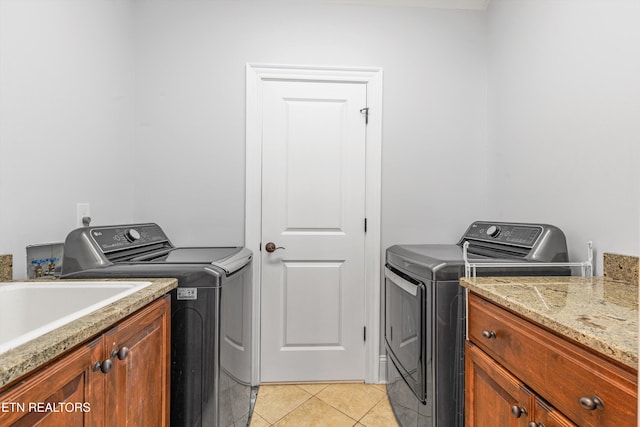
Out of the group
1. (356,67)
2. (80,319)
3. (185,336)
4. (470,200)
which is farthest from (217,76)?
(470,200)

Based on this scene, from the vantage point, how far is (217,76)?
2.13 meters

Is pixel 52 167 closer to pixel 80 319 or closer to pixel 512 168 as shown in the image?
pixel 80 319

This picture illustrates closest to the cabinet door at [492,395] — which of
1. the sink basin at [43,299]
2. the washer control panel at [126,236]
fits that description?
the sink basin at [43,299]

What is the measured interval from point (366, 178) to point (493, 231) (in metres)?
0.83

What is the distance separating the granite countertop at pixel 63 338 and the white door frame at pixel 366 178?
1.10m

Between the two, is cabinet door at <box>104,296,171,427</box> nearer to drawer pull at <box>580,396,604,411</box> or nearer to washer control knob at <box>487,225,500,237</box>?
drawer pull at <box>580,396,604,411</box>

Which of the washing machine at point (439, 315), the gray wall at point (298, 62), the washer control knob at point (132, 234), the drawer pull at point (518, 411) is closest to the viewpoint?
the drawer pull at point (518, 411)

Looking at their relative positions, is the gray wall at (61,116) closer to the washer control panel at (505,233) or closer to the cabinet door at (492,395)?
the cabinet door at (492,395)

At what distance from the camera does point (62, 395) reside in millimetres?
708

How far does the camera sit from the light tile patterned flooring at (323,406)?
5.81 feet

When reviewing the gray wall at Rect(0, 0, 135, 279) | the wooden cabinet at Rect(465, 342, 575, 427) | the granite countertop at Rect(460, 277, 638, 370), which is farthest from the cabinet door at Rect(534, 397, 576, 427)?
the gray wall at Rect(0, 0, 135, 279)

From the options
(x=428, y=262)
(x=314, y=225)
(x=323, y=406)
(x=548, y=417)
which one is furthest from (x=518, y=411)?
(x=314, y=225)

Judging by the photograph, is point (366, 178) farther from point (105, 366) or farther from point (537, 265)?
point (105, 366)

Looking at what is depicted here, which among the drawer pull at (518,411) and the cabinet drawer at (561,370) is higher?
the cabinet drawer at (561,370)
